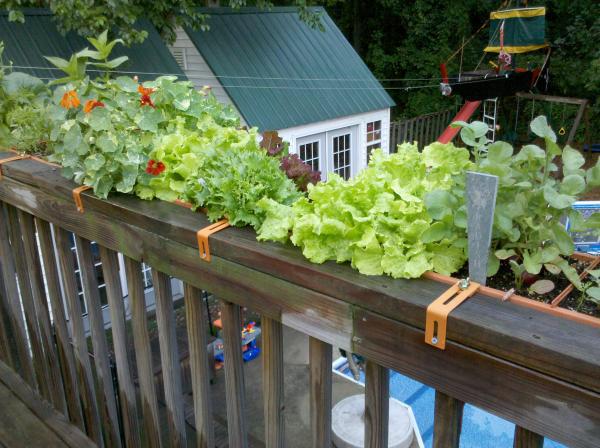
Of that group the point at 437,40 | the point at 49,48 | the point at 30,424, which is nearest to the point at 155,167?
the point at 30,424

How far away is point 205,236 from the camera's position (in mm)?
1215

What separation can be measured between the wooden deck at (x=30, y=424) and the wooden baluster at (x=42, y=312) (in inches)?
2.1

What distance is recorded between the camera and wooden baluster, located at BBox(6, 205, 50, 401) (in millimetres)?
1966

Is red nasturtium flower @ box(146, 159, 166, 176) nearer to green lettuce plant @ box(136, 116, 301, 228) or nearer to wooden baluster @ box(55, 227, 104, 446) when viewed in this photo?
green lettuce plant @ box(136, 116, 301, 228)

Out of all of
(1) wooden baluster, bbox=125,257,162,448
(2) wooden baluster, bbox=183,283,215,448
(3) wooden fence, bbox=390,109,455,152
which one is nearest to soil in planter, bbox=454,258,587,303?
(2) wooden baluster, bbox=183,283,215,448

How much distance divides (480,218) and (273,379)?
62 centimetres

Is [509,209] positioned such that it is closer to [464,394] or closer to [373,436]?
[464,394]

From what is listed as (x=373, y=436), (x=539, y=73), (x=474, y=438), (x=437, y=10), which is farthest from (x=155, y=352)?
(x=437, y=10)

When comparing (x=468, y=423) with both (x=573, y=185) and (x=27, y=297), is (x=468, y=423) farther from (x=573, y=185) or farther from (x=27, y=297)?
(x=573, y=185)

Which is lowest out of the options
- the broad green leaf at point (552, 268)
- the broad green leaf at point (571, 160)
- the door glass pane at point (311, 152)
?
the door glass pane at point (311, 152)

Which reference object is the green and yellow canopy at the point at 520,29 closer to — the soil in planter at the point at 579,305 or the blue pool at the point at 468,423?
the blue pool at the point at 468,423

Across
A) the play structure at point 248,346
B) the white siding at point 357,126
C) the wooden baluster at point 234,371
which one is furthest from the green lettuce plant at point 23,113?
the white siding at point 357,126

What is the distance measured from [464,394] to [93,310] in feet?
3.93

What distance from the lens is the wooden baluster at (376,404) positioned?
1051mm
